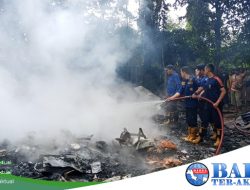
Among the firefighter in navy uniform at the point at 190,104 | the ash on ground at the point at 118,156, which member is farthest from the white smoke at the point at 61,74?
the firefighter in navy uniform at the point at 190,104

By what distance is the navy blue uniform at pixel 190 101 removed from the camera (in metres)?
4.70

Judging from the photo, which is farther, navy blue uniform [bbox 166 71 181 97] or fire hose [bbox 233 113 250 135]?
navy blue uniform [bbox 166 71 181 97]

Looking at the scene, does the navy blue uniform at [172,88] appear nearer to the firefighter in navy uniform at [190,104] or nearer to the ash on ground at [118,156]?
the firefighter in navy uniform at [190,104]

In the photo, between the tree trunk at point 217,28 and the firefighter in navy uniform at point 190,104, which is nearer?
the tree trunk at point 217,28

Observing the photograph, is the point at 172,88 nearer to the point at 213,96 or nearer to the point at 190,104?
the point at 190,104

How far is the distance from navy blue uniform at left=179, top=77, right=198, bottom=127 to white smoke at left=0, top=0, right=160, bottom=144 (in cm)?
49

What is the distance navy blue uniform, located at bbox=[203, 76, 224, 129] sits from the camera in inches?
182

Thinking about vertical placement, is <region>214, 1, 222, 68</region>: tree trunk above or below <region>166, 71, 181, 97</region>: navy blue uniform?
above

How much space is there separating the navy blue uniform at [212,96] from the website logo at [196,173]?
52 cm

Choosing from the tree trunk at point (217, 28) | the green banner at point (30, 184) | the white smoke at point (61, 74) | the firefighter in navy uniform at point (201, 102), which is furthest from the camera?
the white smoke at point (61, 74)

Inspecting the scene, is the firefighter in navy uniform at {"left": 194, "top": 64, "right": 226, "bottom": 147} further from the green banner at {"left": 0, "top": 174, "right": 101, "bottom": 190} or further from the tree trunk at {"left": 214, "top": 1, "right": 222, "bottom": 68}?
the green banner at {"left": 0, "top": 174, "right": 101, "bottom": 190}

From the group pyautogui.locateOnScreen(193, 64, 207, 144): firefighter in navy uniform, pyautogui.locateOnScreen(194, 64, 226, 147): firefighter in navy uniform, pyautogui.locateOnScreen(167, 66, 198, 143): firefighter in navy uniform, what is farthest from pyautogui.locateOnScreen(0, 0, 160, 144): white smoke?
pyautogui.locateOnScreen(194, 64, 226, 147): firefighter in navy uniform

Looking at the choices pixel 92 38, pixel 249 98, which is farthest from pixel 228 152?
pixel 92 38

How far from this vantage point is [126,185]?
4746 millimetres
